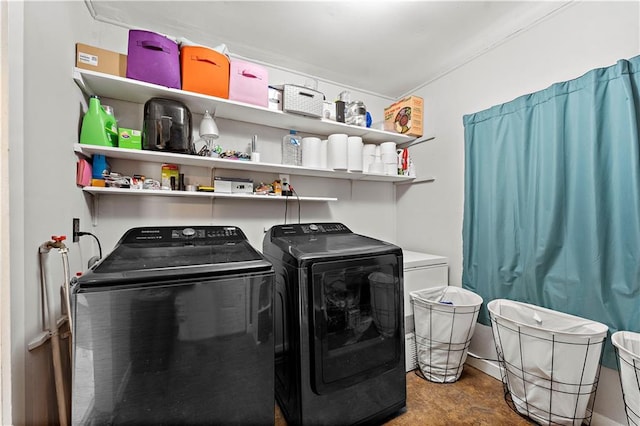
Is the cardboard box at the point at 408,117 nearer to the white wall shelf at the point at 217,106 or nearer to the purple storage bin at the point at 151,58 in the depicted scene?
the white wall shelf at the point at 217,106

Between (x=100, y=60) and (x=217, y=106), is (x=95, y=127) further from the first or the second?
(x=217, y=106)

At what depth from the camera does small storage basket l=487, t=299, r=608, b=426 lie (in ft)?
4.82

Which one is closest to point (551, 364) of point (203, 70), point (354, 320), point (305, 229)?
point (354, 320)

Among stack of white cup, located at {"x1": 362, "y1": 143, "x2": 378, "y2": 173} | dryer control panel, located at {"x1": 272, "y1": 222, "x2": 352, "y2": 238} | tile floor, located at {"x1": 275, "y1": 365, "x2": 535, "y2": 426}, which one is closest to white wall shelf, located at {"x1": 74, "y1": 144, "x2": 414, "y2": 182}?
stack of white cup, located at {"x1": 362, "y1": 143, "x2": 378, "y2": 173}

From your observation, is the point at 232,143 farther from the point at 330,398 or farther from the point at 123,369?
the point at 330,398

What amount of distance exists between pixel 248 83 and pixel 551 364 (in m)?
2.66

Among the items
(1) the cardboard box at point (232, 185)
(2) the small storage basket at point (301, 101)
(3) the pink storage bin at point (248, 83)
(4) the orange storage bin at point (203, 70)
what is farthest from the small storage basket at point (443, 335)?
(4) the orange storage bin at point (203, 70)

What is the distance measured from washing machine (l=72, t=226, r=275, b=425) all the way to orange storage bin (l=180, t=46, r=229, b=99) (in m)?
1.23

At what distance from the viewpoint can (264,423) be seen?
118cm

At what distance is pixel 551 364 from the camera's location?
5.02 feet

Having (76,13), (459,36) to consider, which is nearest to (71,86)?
(76,13)

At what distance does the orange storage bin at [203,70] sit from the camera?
184 centimetres

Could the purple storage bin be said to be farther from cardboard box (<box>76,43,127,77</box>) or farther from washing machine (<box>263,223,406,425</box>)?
washing machine (<box>263,223,406,425</box>)

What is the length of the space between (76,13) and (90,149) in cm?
83
